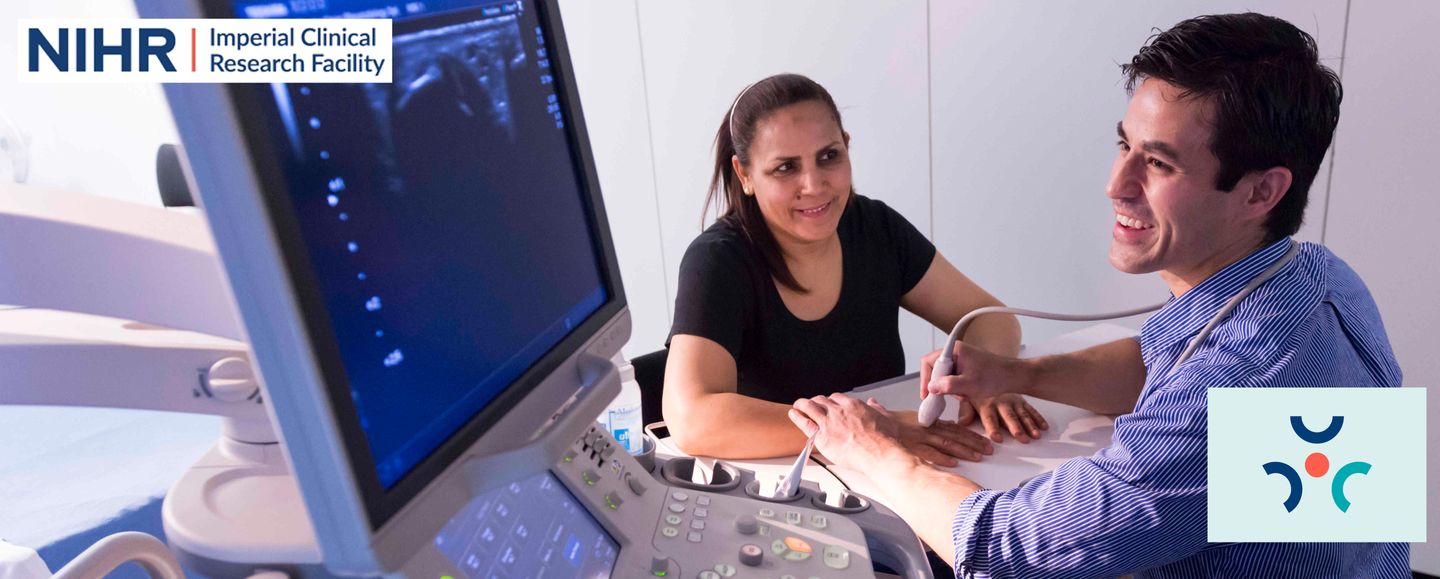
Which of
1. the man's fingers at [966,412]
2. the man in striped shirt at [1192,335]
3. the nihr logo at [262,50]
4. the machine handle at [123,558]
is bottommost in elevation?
the man's fingers at [966,412]

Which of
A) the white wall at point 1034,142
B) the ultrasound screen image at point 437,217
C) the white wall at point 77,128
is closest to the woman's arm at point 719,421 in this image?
the ultrasound screen image at point 437,217

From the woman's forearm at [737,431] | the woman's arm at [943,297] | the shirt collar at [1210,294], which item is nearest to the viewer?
the shirt collar at [1210,294]

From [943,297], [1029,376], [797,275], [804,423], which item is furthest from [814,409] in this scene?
[943,297]

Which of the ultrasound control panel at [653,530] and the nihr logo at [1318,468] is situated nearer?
the ultrasound control panel at [653,530]

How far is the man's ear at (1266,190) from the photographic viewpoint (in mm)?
1205

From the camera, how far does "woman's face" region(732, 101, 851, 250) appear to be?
1966mm

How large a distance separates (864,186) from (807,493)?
8.46ft

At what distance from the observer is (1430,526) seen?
8.48 ft

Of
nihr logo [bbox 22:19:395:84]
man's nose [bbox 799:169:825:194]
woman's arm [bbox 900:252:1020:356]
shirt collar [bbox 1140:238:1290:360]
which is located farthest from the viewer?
woman's arm [bbox 900:252:1020:356]

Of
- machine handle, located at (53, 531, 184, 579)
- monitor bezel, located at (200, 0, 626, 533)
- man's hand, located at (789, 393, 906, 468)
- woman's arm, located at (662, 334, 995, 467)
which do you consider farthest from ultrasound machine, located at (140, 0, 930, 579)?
woman's arm, located at (662, 334, 995, 467)

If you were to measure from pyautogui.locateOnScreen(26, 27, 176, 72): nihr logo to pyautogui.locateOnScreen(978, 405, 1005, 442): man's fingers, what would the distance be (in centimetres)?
121

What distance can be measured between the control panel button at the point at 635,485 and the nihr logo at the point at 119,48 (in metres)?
0.48

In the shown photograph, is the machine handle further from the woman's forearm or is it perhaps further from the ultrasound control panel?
the woman's forearm

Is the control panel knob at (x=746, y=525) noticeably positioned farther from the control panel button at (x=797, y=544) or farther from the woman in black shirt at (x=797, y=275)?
the woman in black shirt at (x=797, y=275)
